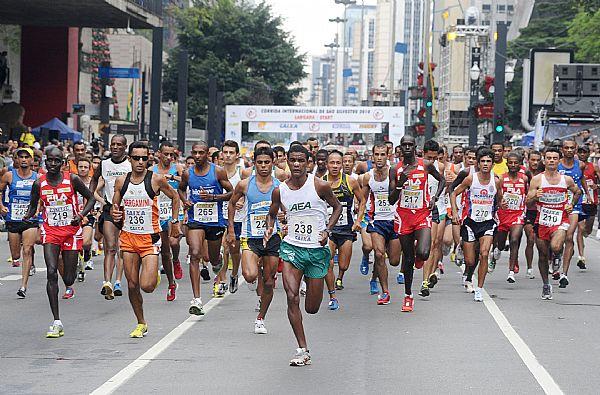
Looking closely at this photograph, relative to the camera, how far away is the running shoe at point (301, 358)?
9930mm

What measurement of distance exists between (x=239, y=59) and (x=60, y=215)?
67034 mm

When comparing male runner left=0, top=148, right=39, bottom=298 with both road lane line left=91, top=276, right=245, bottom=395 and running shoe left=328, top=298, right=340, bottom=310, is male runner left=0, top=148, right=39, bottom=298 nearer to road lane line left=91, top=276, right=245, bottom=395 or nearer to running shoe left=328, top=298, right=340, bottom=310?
road lane line left=91, top=276, right=245, bottom=395

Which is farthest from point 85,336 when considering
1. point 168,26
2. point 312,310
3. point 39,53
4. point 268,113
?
point 168,26

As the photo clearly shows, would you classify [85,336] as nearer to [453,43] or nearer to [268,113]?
[268,113]

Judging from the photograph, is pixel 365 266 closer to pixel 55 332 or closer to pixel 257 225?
pixel 257 225

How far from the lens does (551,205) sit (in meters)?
15.8

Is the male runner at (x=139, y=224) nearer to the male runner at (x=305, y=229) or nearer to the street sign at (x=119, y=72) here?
the male runner at (x=305, y=229)

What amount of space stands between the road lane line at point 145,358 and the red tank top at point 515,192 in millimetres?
4643

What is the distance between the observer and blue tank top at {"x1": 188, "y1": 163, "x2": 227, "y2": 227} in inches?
568

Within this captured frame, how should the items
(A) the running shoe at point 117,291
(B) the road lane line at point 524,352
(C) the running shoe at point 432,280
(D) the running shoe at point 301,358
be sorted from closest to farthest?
→ (B) the road lane line at point 524,352, (D) the running shoe at point 301,358, (A) the running shoe at point 117,291, (C) the running shoe at point 432,280

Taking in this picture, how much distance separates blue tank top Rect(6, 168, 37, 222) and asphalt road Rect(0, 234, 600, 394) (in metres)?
1.01

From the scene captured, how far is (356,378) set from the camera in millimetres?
9469

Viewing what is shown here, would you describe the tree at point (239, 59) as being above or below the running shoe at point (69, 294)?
above

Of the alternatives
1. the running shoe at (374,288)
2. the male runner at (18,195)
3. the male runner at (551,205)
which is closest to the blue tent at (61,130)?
the male runner at (18,195)
